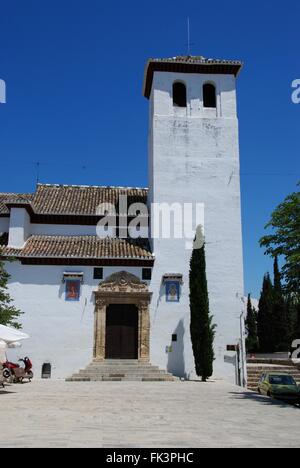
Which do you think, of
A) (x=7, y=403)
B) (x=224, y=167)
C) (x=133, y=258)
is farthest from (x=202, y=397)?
(x=224, y=167)

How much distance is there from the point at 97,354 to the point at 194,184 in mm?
9896

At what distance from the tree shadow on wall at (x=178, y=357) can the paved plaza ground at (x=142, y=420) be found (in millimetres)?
7199

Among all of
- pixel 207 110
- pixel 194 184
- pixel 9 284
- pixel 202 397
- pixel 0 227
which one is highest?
pixel 207 110

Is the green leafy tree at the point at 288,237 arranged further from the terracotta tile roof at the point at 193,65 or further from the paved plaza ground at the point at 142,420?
the terracotta tile roof at the point at 193,65

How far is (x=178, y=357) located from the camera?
2359 centimetres

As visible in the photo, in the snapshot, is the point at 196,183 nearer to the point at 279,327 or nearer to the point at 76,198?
the point at 76,198

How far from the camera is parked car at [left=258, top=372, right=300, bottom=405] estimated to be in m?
15.4

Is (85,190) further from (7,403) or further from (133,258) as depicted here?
(7,403)

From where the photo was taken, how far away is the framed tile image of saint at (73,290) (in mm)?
23750

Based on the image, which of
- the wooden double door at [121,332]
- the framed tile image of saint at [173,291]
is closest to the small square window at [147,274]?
the framed tile image of saint at [173,291]

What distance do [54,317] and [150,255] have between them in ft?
18.1

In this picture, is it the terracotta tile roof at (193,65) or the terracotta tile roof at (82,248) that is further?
the terracotta tile roof at (193,65)

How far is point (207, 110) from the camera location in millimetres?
27031
